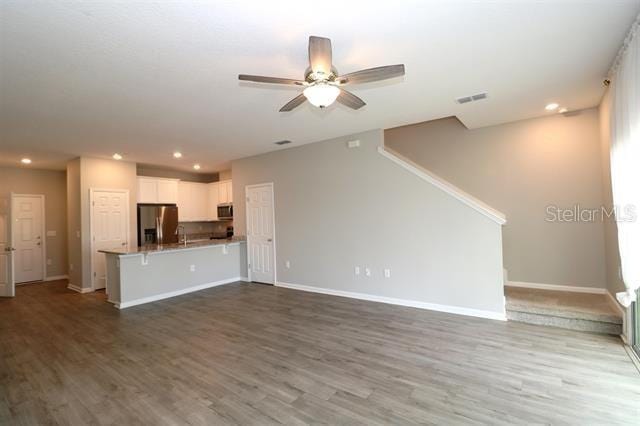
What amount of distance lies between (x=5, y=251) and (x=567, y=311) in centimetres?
934

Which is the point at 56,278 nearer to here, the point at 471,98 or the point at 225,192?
the point at 225,192

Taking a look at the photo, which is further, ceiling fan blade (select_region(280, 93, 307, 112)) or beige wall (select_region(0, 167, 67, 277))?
beige wall (select_region(0, 167, 67, 277))

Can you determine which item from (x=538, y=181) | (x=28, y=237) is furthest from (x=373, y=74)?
(x=28, y=237)

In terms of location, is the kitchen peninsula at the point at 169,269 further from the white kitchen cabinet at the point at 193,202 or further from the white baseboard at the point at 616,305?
the white baseboard at the point at 616,305

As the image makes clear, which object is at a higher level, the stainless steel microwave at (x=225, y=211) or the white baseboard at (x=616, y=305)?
the stainless steel microwave at (x=225, y=211)

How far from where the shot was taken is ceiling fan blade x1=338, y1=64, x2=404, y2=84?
2045 mm

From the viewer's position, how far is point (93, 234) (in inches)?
244

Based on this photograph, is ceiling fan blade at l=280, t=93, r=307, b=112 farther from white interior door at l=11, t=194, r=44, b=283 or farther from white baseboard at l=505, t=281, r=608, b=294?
white interior door at l=11, t=194, r=44, b=283

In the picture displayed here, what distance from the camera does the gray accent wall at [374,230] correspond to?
13.6 ft

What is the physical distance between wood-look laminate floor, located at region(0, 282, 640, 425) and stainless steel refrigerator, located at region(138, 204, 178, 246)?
283cm

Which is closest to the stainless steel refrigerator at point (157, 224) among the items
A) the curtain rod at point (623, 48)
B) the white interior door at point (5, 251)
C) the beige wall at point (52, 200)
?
the white interior door at point (5, 251)

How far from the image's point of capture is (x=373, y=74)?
212cm

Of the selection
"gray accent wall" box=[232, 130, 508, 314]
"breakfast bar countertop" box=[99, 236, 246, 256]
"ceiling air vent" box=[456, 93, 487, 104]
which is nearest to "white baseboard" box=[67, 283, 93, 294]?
"breakfast bar countertop" box=[99, 236, 246, 256]

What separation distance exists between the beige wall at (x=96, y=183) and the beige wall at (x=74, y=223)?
16cm
